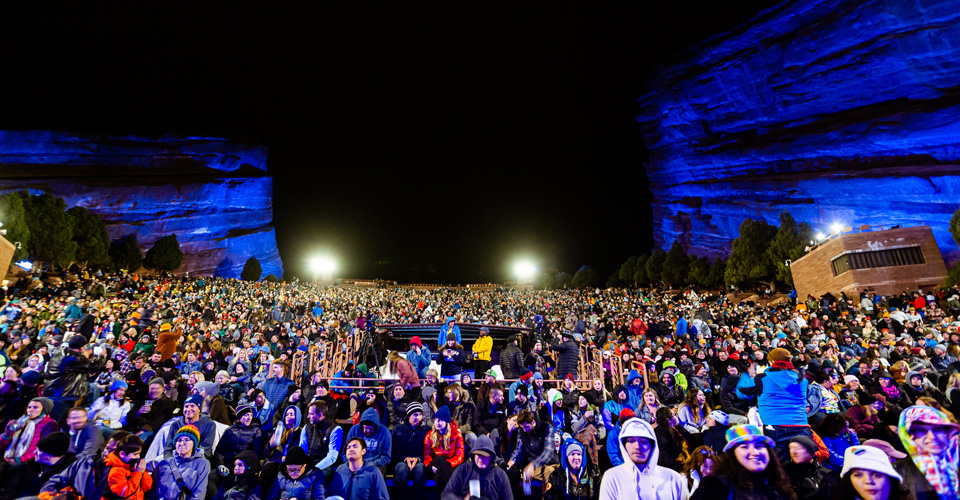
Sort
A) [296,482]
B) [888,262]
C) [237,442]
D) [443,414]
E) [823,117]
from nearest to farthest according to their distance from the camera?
[296,482] < [237,442] < [443,414] < [888,262] < [823,117]

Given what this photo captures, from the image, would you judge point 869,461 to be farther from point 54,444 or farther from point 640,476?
point 54,444

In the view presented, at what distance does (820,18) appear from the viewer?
4553 cm

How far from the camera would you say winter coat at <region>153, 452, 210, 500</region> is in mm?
4875

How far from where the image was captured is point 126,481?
15.6ft

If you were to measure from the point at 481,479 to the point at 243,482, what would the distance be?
269cm

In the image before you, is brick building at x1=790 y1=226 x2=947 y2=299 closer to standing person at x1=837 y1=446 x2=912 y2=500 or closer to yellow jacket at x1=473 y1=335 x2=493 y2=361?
yellow jacket at x1=473 y1=335 x2=493 y2=361

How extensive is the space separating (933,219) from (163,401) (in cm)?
5644

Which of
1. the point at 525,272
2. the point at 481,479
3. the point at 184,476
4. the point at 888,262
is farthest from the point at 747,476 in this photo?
the point at 525,272

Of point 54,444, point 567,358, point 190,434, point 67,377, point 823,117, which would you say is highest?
point 823,117

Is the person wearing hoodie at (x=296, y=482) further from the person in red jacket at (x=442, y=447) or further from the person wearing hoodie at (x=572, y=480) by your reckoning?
the person wearing hoodie at (x=572, y=480)

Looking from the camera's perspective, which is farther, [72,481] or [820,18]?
[820,18]

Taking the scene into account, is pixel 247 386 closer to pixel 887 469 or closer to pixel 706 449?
pixel 706 449

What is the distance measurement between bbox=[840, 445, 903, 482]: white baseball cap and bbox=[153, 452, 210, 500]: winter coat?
19.9 feet

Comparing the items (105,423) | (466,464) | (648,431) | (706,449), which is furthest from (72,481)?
(706,449)
